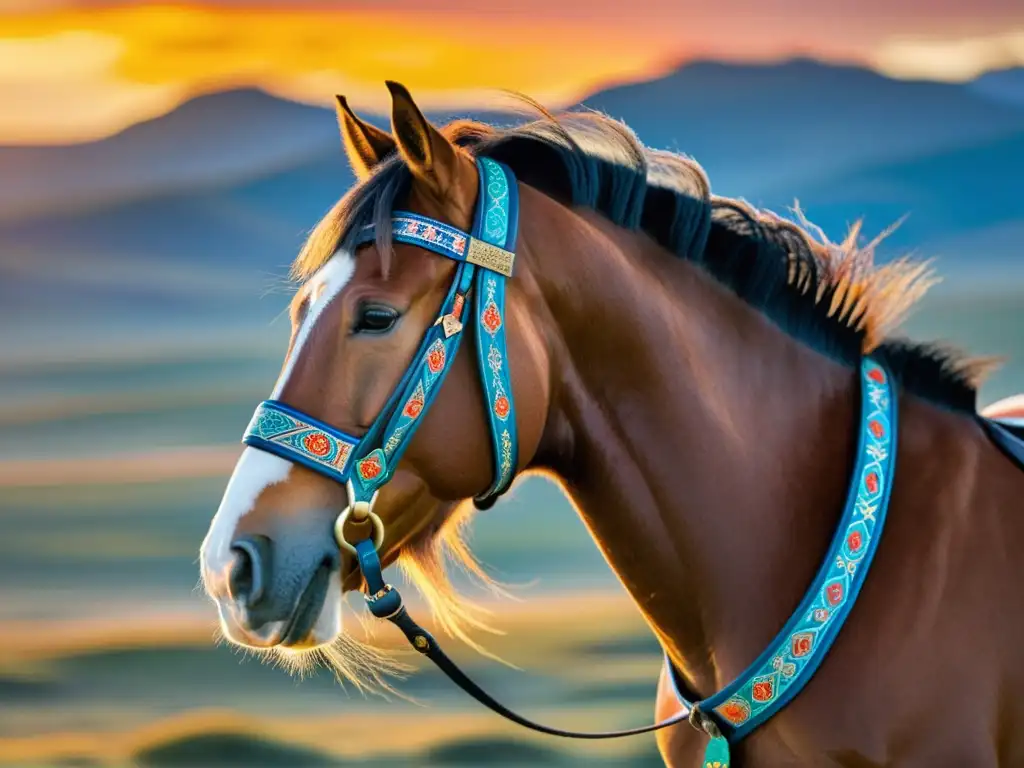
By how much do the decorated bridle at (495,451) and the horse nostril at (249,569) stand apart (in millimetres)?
118

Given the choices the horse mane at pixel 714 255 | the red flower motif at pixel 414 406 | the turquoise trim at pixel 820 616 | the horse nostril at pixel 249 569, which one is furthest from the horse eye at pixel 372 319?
the turquoise trim at pixel 820 616

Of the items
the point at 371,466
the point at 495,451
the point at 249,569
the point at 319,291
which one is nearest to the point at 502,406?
the point at 495,451

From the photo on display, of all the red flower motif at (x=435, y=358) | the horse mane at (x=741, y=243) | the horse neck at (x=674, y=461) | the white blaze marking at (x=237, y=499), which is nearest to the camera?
the white blaze marking at (x=237, y=499)

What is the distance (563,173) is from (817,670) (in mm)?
922

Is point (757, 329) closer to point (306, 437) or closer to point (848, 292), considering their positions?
point (848, 292)

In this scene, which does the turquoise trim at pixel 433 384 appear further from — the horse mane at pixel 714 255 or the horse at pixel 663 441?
the horse mane at pixel 714 255

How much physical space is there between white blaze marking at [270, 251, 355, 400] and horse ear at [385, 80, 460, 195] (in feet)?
0.59

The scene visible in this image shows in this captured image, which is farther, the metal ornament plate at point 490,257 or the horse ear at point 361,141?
the horse ear at point 361,141

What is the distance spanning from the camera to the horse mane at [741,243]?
212 centimetres

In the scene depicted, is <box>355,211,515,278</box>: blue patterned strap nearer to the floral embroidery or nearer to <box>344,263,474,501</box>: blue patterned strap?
<box>344,263,474,501</box>: blue patterned strap

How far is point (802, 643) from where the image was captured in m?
1.93

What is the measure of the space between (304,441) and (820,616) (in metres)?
0.84

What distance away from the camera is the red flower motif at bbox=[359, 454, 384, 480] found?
1.86m

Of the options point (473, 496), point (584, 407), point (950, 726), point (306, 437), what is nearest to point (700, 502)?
point (584, 407)
